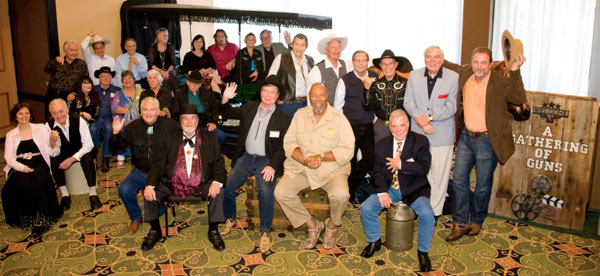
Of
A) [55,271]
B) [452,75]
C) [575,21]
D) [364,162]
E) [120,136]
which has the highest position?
[575,21]

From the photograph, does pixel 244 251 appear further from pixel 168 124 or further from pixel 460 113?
pixel 460 113

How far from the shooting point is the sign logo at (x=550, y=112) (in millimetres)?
4480

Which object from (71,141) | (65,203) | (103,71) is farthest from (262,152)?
(103,71)

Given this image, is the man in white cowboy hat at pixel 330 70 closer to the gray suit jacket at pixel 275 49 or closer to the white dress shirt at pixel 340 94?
the white dress shirt at pixel 340 94

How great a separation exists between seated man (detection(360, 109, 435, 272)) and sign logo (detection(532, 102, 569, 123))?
128cm

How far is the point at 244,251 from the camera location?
4.29m

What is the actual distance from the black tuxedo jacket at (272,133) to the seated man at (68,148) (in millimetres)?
1712

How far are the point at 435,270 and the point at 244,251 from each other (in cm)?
163

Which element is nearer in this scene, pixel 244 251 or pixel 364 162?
pixel 244 251

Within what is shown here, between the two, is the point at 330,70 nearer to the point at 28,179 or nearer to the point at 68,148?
the point at 68,148

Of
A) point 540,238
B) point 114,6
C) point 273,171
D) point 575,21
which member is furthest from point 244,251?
point 114,6

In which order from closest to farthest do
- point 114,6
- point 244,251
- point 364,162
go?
point 244,251 < point 364,162 < point 114,6

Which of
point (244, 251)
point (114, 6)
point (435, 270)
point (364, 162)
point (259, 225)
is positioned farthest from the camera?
point (114, 6)

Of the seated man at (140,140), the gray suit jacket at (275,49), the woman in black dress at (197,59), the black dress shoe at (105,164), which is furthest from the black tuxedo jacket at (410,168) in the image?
the woman in black dress at (197,59)
